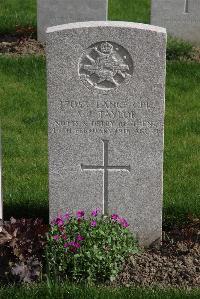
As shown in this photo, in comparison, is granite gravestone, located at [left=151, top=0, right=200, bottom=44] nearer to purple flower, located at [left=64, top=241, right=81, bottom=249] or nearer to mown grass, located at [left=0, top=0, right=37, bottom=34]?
mown grass, located at [left=0, top=0, right=37, bottom=34]

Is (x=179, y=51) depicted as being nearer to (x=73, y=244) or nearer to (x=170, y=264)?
(x=170, y=264)

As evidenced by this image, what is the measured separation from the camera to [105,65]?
547cm

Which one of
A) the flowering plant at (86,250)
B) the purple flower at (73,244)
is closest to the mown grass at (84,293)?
the flowering plant at (86,250)

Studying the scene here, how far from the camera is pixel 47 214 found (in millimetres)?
6281

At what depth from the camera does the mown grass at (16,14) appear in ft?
38.2

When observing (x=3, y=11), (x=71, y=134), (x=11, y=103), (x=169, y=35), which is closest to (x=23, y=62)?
(x=11, y=103)

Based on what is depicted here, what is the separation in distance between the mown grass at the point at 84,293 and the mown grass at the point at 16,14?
6930 millimetres

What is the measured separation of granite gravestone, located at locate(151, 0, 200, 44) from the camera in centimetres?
1087

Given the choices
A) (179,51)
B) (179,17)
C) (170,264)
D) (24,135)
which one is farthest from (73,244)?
(179,17)

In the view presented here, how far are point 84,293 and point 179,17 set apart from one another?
6.67 meters

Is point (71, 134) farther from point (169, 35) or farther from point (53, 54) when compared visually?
point (169, 35)

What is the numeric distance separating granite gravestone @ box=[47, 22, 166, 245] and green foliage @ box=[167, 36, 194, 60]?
4.71 m

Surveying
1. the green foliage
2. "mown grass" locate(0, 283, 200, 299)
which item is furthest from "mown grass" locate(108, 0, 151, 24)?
"mown grass" locate(0, 283, 200, 299)

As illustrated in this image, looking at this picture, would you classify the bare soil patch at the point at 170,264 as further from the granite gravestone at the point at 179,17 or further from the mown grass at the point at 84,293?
the granite gravestone at the point at 179,17
